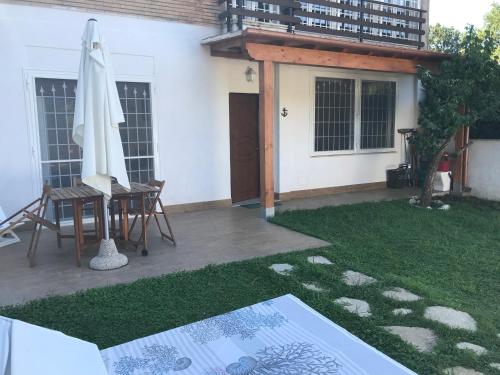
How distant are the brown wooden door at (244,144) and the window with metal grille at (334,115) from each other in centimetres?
152

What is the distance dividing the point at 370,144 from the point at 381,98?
3.86ft

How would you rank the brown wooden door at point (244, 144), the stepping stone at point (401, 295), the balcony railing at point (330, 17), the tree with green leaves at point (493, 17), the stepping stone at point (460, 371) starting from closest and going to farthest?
the stepping stone at point (460, 371) → the stepping stone at point (401, 295) → the balcony railing at point (330, 17) → the brown wooden door at point (244, 144) → the tree with green leaves at point (493, 17)

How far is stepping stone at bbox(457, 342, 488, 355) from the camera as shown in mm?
2903

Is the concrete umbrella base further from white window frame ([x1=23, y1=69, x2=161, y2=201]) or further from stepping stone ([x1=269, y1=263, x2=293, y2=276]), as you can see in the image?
white window frame ([x1=23, y1=69, x2=161, y2=201])

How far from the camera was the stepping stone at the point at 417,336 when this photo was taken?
9.78 ft

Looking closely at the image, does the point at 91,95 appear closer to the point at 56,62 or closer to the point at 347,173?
the point at 56,62

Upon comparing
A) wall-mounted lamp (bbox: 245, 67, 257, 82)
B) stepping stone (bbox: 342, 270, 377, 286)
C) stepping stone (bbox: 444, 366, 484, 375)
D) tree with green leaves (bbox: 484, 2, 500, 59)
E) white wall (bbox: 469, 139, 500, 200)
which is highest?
tree with green leaves (bbox: 484, 2, 500, 59)

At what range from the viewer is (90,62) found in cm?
443

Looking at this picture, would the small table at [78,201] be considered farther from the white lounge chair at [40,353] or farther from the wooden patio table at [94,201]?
the white lounge chair at [40,353]

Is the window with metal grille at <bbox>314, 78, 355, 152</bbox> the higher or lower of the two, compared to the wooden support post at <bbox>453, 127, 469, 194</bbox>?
higher

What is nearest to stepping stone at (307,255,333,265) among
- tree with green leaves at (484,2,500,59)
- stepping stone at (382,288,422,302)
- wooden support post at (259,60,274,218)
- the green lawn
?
the green lawn

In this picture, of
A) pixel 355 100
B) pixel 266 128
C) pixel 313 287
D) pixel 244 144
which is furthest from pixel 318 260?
pixel 355 100

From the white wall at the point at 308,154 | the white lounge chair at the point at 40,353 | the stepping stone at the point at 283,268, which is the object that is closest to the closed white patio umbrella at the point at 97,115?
the stepping stone at the point at 283,268

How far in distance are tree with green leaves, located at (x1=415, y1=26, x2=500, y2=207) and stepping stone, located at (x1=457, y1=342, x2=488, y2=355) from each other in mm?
5569
